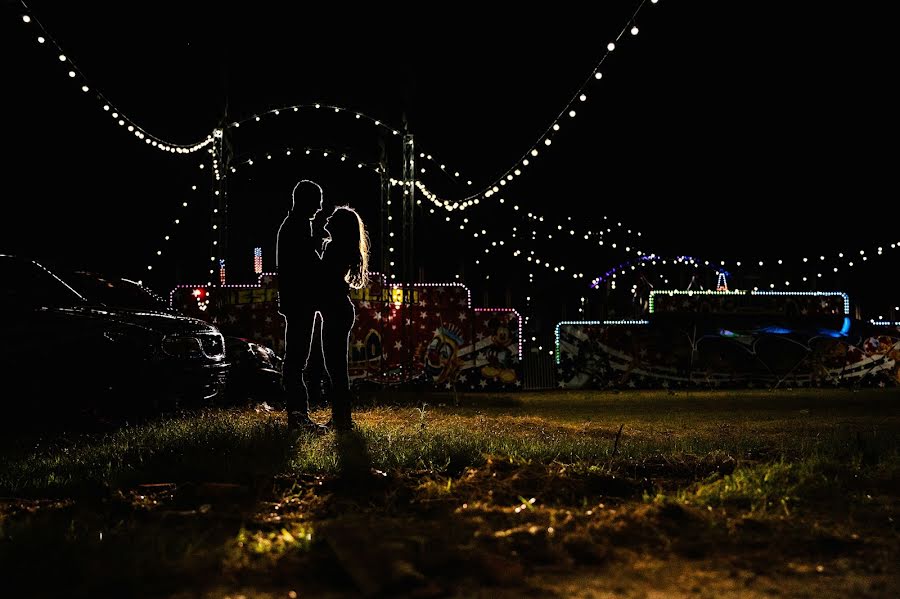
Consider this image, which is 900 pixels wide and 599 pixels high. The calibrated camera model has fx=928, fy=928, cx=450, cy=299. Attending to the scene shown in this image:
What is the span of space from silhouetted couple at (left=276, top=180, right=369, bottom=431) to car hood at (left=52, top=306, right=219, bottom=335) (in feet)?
7.38

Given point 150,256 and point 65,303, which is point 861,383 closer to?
point 65,303

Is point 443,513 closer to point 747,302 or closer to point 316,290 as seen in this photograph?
point 316,290

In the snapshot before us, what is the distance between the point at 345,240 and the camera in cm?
871

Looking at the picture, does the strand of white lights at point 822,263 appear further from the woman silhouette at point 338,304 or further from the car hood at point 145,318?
the woman silhouette at point 338,304

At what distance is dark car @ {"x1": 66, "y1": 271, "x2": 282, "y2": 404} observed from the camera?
12281 millimetres

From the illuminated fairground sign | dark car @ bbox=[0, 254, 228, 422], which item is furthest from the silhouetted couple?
the illuminated fairground sign

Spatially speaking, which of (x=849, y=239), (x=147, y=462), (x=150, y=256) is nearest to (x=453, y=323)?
(x=147, y=462)

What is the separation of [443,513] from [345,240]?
3825mm

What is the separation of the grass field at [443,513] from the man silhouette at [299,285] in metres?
0.49

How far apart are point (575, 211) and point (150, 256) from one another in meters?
12.4

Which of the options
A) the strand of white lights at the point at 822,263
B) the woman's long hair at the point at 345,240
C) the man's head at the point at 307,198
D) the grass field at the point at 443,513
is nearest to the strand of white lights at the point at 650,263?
the strand of white lights at the point at 822,263

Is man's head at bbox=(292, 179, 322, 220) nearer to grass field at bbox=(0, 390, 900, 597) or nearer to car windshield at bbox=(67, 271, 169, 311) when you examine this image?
grass field at bbox=(0, 390, 900, 597)

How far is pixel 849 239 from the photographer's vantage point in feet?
85.4

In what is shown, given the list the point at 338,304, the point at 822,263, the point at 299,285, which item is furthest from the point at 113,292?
the point at 822,263
